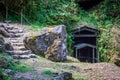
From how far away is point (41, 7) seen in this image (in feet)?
69.3

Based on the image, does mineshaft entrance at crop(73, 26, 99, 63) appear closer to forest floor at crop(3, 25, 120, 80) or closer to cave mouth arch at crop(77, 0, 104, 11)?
cave mouth arch at crop(77, 0, 104, 11)

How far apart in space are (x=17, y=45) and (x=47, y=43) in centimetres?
130

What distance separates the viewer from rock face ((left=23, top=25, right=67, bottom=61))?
1430 centimetres

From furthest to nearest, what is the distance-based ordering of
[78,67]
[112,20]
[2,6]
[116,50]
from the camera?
Answer: [112,20]
[2,6]
[116,50]
[78,67]

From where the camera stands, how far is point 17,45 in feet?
47.1

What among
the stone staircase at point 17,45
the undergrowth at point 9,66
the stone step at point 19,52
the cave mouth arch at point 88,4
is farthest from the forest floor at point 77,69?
the cave mouth arch at point 88,4

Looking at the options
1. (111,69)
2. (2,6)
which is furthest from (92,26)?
(111,69)

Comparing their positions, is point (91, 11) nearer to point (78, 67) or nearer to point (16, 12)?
point (16, 12)

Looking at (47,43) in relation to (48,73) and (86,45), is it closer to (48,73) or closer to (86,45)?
(48,73)

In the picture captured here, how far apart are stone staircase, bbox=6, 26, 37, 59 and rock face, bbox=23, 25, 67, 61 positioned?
1.28ft

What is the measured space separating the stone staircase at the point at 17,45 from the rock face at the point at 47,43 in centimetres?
39

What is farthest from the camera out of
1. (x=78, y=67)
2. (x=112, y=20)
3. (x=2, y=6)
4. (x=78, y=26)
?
(x=112, y=20)

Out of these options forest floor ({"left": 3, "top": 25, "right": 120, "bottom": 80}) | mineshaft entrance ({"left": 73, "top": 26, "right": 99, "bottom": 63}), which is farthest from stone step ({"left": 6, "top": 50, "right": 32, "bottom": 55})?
mineshaft entrance ({"left": 73, "top": 26, "right": 99, "bottom": 63})

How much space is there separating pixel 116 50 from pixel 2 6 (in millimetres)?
6980
